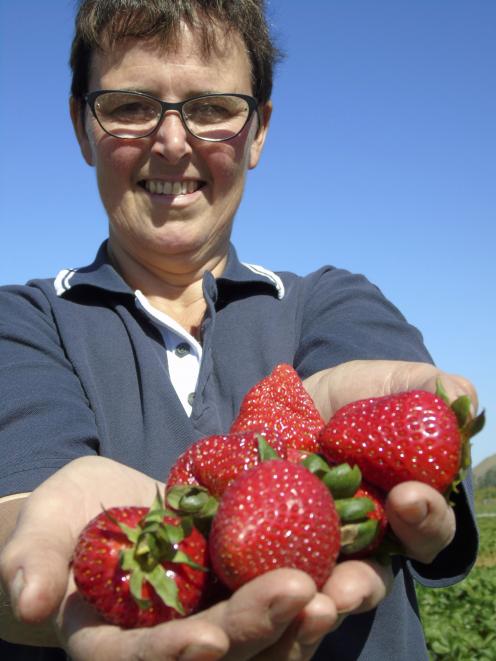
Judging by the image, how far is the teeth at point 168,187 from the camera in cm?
263

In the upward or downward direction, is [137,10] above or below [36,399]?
above

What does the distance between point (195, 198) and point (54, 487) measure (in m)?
1.28

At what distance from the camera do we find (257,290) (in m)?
2.68

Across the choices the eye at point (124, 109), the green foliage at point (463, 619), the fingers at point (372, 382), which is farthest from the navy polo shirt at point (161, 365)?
the green foliage at point (463, 619)

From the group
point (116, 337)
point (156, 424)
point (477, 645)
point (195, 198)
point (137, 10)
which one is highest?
point (137, 10)

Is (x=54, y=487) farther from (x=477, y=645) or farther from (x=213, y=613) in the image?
(x=477, y=645)

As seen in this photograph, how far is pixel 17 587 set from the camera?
1.36 metres

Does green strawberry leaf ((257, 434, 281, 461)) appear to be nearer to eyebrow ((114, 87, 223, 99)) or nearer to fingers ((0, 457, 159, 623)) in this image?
fingers ((0, 457, 159, 623))

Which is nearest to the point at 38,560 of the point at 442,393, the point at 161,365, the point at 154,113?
the point at 442,393

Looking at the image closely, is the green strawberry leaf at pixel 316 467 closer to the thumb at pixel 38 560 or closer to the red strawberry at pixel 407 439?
the red strawberry at pixel 407 439

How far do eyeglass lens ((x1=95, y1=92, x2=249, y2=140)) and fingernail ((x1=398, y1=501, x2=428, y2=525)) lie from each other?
150cm

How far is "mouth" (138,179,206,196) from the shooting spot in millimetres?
2631

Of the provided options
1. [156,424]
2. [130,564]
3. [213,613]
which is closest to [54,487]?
[130,564]

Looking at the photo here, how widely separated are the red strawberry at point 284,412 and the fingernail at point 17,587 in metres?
0.64
